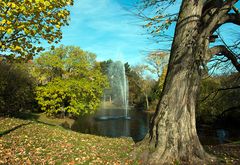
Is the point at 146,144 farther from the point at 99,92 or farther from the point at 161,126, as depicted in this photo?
the point at 99,92

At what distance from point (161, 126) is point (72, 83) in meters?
16.7

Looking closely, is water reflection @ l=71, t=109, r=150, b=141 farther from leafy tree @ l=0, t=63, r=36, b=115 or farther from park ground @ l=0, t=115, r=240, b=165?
park ground @ l=0, t=115, r=240, b=165

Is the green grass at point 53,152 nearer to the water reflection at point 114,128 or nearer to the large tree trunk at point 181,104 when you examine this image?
the large tree trunk at point 181,104

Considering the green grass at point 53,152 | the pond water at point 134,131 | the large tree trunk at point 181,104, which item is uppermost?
the large tree trunk at point 181,104

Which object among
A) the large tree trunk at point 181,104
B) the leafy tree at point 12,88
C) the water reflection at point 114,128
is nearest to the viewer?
the large tree trunk at point 181,104

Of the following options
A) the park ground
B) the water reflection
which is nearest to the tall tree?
the park ground

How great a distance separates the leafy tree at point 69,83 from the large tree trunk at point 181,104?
1610 cm

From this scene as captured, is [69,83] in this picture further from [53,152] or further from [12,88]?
[53,152]

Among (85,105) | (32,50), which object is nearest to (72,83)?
(85,105)

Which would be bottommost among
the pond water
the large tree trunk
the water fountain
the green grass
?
the pond water

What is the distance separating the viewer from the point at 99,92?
22406 mm

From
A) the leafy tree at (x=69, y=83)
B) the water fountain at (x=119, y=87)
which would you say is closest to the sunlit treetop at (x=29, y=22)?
the leafy tree at (x=69, y=83)

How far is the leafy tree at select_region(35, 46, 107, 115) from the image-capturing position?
20.6 metres

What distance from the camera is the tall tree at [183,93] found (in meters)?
4.76
